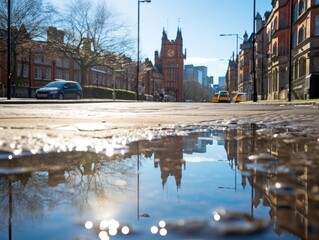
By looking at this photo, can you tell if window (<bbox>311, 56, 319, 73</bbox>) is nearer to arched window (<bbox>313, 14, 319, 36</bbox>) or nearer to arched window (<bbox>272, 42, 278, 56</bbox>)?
arched window (<bbox>313, 14, 319, 36</bbox>)

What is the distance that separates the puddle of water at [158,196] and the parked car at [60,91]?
24.7 meters

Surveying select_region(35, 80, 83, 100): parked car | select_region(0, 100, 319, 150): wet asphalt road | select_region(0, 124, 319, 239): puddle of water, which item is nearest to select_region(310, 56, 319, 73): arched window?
select_region(35, 80, 83, 100): parked car

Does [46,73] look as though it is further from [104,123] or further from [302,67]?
[104,123]

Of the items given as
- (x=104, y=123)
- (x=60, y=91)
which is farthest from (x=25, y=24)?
(x=104, y=123)

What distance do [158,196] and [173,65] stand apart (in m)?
133

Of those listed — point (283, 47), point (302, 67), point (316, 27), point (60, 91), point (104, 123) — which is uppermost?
point (283, 47)

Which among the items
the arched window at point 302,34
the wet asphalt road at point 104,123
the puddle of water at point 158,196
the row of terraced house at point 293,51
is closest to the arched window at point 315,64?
the row of terraced house at point 293,51

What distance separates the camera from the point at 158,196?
1.27m

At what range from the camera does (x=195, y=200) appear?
122cm

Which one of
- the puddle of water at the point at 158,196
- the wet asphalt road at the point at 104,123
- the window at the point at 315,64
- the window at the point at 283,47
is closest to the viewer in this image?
the puddle of water at the point at 158,196

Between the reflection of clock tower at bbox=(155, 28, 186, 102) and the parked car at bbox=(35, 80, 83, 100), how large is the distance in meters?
103

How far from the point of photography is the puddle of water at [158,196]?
3.11 feet

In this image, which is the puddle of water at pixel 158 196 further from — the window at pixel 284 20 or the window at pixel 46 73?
the window at pixel 46 73

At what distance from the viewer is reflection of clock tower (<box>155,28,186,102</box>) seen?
427 ft
